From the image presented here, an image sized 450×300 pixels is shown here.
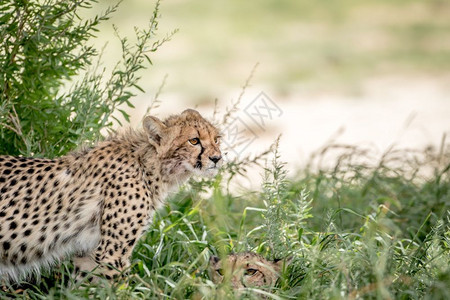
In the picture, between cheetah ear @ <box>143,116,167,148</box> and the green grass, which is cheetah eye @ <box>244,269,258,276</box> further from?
cheetah ear @ <box>143,116,167,148</box>

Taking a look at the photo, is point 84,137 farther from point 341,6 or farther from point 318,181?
point 341,6

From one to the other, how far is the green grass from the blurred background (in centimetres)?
153

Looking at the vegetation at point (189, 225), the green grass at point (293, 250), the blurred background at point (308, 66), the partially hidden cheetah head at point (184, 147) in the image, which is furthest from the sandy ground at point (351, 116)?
the partially hidden cheetah head at point (184, 147)

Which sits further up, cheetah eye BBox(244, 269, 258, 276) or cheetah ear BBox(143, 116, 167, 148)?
cheetah ear BBox(143, 116, 167, 148)

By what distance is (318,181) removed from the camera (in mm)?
5402

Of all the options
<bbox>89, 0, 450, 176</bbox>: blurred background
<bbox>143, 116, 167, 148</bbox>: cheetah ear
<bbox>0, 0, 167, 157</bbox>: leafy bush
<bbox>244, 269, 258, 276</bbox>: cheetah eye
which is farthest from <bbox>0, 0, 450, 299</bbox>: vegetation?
<bbox>89, 0, 450, 176</bbox>: blurred background

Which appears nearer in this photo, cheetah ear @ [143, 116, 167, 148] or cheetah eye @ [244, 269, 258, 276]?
cheetah eye @ [244, 269, 258, 276]

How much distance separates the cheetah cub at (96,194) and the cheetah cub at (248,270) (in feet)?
1.35

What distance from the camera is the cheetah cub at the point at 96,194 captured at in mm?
3768

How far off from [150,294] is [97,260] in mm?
316

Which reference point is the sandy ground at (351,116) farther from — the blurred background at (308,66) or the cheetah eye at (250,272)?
the cheetah eye at (250,272)

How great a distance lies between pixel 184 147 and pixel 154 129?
173 mm

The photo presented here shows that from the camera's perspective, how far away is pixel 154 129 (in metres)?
4.00

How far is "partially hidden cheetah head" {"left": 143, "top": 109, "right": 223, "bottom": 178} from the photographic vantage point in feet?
12.9
